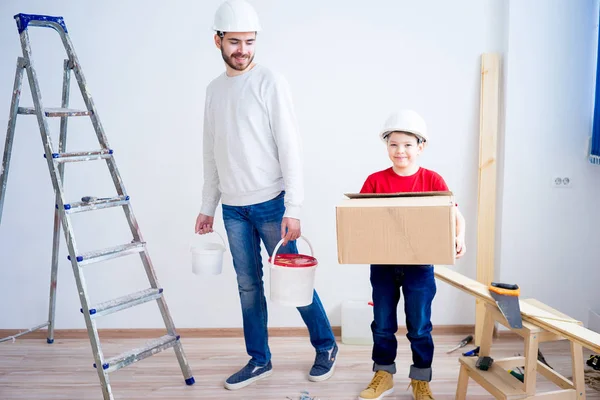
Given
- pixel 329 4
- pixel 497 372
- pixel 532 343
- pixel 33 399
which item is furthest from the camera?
pixel 329 4

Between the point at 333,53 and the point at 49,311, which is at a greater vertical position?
the point at 333,53

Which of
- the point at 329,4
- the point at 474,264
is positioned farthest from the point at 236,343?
the point at 329,4

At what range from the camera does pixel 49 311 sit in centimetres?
350

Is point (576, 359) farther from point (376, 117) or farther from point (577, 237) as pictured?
point (376, 117)

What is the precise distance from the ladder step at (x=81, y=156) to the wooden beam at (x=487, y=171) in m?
1.94

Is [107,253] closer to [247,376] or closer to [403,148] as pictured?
[247,376]

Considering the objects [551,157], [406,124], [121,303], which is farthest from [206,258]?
[551,157]

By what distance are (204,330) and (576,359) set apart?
204 centimetres

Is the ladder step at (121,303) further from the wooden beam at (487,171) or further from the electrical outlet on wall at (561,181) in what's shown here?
the electrical outlet on wall at (561,181)

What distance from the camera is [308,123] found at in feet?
11.6

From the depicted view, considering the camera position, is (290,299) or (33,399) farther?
(33,399)

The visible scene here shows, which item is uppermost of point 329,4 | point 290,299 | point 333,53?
point 329,4

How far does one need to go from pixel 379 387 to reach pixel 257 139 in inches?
46.7

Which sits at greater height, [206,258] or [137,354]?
[206,258]
